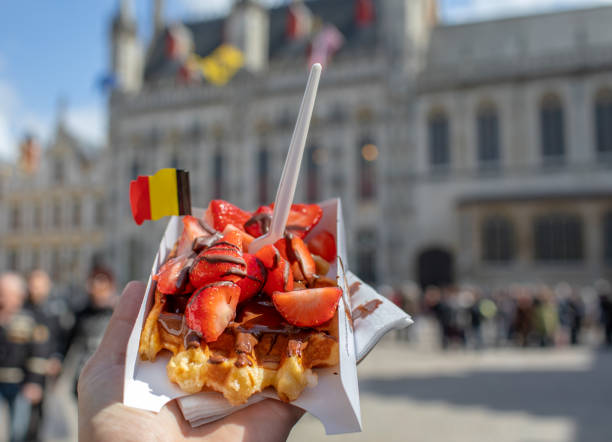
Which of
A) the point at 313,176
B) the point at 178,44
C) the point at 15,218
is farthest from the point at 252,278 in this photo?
the point at 15,218

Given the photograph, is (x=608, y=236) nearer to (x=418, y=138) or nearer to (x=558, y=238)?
(x=558, y=238)

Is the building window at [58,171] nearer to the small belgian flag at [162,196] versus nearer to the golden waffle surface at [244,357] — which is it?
the small belgian flag at [162,196]

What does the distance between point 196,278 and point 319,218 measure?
58 cm

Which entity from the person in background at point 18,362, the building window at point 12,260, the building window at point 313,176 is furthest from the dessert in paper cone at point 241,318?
the building window at point 12,260

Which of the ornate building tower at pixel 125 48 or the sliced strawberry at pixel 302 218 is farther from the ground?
the ornate building tower at pixel 125 48

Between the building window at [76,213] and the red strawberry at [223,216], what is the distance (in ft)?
127

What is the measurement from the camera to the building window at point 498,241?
24.5 meters

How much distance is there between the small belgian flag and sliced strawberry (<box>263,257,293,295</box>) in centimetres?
33

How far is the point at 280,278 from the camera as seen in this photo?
70.0 inches

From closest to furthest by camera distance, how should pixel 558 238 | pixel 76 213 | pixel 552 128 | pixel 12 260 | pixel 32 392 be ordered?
pixel 32 392 → pixel 558 238 → pixel 552 128 → pixel 76 213 → pixel 12 260

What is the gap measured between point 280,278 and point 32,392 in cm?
438

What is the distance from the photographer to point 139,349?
5.40ft

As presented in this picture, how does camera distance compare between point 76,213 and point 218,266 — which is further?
point 76,213

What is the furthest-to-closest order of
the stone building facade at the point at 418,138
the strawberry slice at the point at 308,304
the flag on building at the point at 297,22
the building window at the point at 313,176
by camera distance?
the flag on building at the point at 297,22
the building window at the point at 313,176
the stone building facade at the point at 418,138
the strawberry slice at the point at 308,304
